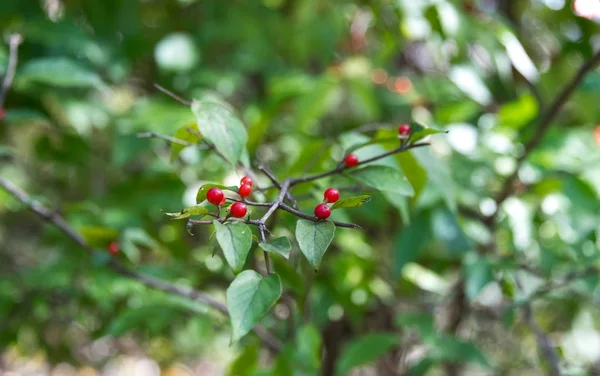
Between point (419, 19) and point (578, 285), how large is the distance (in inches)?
26.2

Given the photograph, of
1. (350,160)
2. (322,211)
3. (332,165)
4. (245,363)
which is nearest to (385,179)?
(350,160)

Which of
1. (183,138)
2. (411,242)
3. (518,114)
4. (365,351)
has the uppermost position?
(183,138)

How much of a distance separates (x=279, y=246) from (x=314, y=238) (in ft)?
0.10

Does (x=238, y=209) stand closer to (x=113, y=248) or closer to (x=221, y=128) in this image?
(x=221, y=128)

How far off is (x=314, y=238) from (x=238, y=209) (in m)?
0.08

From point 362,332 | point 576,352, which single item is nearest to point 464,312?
point 362,332

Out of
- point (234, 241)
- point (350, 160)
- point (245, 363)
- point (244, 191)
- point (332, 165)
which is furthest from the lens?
point (245, 363)

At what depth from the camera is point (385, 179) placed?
0.68 metres

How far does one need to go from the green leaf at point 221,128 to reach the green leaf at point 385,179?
148 mm

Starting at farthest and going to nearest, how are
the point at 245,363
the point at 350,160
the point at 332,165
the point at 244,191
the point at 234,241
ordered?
the point at 245,363
the point at 332,165
the point at 350,160
the point at 244,191
the point at 234,241

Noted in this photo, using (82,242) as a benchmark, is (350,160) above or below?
above

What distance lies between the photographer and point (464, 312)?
5.05 ft

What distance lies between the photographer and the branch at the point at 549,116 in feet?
3.16

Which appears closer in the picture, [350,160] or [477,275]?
[350,160]
